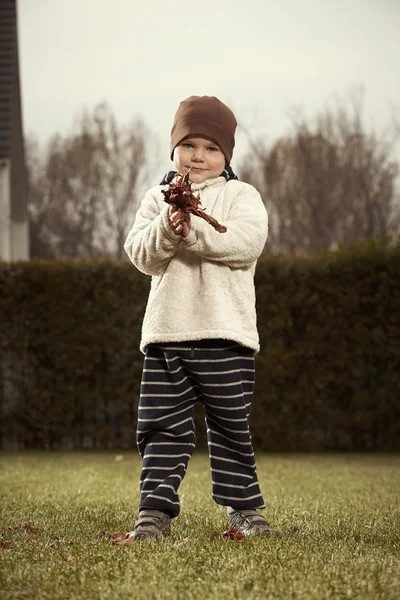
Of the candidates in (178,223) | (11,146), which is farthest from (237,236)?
(11,146)

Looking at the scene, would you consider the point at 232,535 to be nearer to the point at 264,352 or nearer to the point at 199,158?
the point at 199,158

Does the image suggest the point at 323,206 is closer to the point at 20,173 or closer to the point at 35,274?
the point at 20,173

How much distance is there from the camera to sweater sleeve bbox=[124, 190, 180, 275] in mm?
3674

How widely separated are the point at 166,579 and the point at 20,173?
17.5 meters

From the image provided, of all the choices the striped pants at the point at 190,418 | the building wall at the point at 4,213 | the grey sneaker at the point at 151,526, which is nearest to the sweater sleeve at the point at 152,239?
the striped pants at the point at 190,418

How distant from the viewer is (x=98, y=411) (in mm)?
10414

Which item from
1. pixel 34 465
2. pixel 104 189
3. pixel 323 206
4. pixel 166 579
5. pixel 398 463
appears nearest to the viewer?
pixel 166 579

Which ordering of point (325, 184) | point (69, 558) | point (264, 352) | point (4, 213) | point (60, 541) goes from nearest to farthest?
point (69, 558) < point (60, 541) < point (264, 352) < point (4, 213) < point (325, 184)

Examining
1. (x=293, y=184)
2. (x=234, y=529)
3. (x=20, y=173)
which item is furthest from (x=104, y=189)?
(x=234, y=529)

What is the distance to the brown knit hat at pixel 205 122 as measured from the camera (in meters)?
3.98

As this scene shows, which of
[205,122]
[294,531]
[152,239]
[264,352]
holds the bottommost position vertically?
[294,531]

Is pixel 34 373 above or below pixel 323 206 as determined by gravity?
below

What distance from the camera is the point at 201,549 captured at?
3285mm

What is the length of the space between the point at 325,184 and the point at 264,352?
22.2 meters
